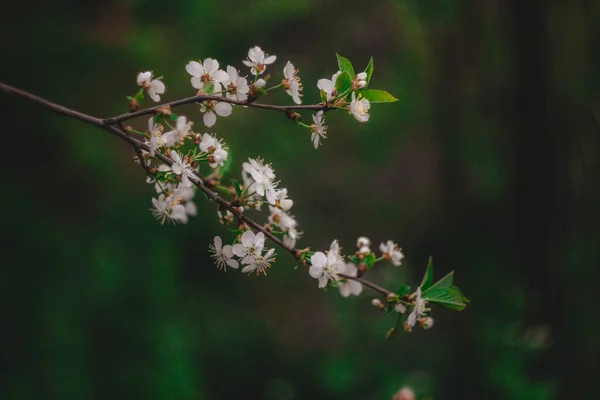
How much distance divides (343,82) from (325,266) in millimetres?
307

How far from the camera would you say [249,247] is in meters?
0.87

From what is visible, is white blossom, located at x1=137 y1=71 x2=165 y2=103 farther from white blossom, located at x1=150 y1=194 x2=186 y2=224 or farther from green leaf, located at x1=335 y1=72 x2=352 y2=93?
green leaf, located at x1=335 y1=72 x2=352 y2=93

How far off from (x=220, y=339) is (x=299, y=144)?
117 centimetres

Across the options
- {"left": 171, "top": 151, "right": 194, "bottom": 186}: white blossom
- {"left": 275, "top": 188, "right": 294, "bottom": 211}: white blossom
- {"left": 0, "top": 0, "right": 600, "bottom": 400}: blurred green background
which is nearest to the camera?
{"left": 171, "top": 151, "right": 194, "bottom": 186}: white blossom

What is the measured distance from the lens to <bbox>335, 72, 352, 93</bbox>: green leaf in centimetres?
84

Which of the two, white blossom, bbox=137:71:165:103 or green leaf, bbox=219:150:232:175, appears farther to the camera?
green leaf, bbox=219:150:232:175

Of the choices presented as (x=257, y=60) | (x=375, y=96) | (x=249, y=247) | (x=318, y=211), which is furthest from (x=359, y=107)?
(x=318, y=211)

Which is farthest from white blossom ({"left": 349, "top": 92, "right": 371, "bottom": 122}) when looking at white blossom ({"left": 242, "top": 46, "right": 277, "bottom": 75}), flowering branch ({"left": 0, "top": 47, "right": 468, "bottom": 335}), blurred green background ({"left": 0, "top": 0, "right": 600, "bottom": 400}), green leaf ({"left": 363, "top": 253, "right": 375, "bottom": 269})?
blurred green background ({"left": 0, "top": 0, "right": 600, "bottom": 400})

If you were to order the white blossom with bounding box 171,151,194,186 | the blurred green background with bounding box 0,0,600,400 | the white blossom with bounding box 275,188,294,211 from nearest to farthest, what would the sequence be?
1. the white blossom with bounding box 171,151,194,186
2. the white blossom with bounding box 275,188,294,211
3. the blurred green background with bounding box 0,0,600,400

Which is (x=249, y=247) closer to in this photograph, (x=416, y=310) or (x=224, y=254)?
(x=224, y=254)

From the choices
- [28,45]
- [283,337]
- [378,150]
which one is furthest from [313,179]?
[28,45]

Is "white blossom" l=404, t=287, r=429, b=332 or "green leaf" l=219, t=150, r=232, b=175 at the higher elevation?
"green leaf" l=219, t=150, r=232, b=175

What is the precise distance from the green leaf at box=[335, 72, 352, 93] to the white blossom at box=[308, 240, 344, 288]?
0.25 metres

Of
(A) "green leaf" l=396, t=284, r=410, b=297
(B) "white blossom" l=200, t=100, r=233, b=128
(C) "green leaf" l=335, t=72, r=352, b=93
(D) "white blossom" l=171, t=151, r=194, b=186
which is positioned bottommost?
(A) "green leaf" l=396, t=284, r=410, b=297
